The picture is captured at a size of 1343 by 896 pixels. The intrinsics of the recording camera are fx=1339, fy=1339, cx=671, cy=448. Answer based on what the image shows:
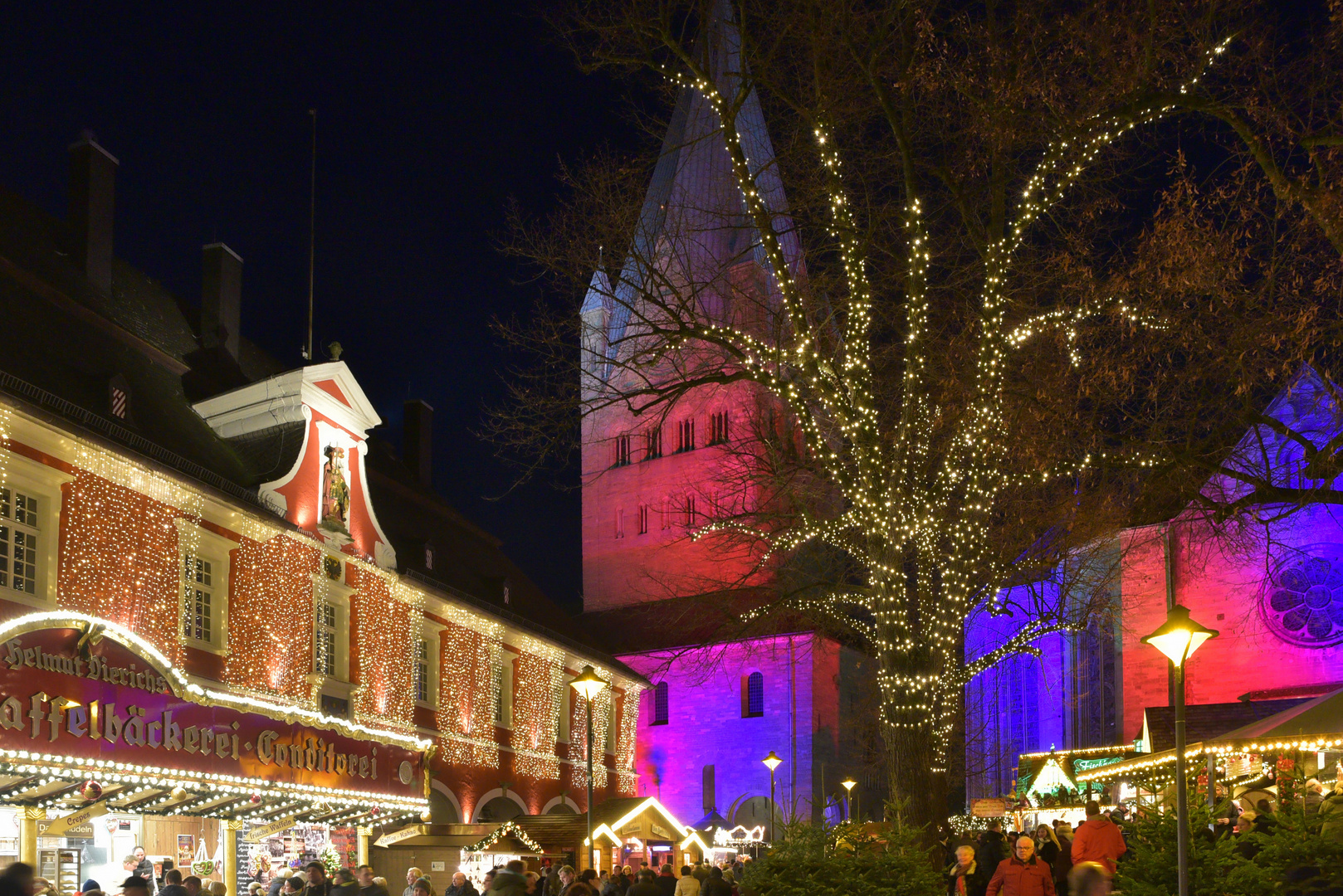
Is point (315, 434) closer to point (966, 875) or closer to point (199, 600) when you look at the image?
point (199, 600)

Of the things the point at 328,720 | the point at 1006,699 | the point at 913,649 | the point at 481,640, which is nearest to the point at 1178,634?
the point at 913,649

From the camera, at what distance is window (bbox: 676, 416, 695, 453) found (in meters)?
61.6

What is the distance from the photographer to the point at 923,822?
564 inches

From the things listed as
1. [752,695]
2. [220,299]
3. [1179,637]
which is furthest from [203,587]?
[752,695]

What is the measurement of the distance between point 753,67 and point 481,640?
22642mm

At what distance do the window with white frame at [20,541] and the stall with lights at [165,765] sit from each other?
2.93 metres

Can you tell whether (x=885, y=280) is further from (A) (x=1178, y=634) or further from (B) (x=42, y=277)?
(B) (x=42, y=277)

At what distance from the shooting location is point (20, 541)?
18516 millimetres

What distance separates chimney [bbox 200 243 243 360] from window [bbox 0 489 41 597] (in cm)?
1067

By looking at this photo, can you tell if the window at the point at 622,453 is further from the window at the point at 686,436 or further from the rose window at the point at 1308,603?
the rose window at the point at 1308,603

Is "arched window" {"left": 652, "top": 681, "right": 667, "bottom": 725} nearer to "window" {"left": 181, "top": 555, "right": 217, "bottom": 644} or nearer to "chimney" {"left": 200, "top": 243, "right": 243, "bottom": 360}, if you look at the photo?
"chimney" {"left": 200, "top": 243, "right": 243, "bottom": 360}

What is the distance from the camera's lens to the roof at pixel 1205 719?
94.6 feet

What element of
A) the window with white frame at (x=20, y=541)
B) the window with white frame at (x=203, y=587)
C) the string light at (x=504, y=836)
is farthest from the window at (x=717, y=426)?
the window with white frame at (x=20, y=541)

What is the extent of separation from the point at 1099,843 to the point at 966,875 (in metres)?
Answer: 1.62
